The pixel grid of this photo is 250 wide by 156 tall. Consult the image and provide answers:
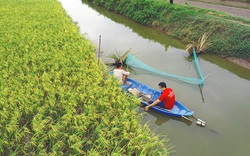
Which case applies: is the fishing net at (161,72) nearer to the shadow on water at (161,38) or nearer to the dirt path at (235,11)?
the shadow on water at (161,38)

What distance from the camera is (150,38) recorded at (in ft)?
47.4

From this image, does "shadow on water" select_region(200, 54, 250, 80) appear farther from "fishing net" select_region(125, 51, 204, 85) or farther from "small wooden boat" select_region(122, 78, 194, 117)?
"small wooden boat" select_region(122, 78, 194, 117)

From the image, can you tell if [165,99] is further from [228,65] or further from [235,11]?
[235,11]

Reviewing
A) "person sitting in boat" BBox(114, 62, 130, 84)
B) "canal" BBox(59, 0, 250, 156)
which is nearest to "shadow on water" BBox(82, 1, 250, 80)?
"canal" BBox(59, 0, 250, 156)

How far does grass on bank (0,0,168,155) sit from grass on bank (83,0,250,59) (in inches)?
265

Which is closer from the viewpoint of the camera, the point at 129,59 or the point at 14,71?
the point at 14,71

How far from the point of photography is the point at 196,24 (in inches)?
515

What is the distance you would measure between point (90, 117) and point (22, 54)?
3.96 m

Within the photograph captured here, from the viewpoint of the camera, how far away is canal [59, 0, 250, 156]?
17.8ft

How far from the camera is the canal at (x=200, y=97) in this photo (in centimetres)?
543

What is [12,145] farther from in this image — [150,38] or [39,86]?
[150,38]

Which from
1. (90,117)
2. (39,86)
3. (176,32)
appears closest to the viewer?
(90,117)

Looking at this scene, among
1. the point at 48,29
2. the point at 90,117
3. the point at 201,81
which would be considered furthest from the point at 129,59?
the point at 90,117

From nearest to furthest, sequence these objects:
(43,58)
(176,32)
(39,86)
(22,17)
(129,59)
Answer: (39,86) → (43,58) → (129,59) → (22,17) → (176,32)
